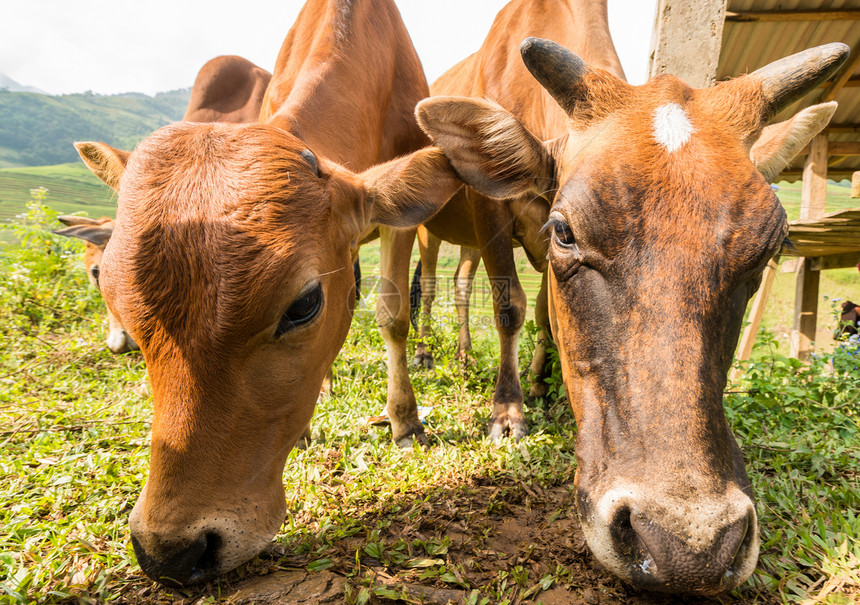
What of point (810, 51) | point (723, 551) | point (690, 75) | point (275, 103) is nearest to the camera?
point (723, 551)

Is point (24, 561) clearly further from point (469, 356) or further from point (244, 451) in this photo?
point (469, 356)

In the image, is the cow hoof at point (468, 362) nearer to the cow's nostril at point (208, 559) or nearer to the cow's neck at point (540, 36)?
the cow's neck at point (540, 36)

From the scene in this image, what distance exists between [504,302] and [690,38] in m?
2.56

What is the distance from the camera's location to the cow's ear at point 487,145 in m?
2.66

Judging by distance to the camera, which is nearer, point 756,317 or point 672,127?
point 672,127

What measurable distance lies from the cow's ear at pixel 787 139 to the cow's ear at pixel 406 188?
66.6 inches

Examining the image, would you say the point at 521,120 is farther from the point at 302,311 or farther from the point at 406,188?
the point at 302,311

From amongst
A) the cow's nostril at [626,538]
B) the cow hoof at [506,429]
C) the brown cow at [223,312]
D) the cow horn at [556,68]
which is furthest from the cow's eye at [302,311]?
the cow hoof at [506,429]

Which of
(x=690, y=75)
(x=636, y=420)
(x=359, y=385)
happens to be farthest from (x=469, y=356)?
(x=636, y=420)

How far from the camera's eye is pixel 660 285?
75.4 inches

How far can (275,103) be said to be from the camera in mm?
3387

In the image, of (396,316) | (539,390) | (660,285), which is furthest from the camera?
(539,390)

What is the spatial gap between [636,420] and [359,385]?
11.3 feet

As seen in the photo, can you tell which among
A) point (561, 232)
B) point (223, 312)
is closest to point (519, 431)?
point (561, 232)
